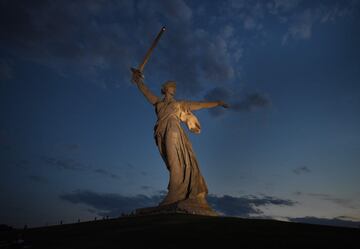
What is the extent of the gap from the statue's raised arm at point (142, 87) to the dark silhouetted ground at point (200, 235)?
9.21 m

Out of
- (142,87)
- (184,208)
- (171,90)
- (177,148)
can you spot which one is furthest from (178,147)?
(142,87)

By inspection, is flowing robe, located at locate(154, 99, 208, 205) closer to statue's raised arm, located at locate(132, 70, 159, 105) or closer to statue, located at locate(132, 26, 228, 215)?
statue, located at locate(132, 26, 228, 215)

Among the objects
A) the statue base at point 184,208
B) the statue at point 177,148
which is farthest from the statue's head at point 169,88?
the statue base at point 184,208

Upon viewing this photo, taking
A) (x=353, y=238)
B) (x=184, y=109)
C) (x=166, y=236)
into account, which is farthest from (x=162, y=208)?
(x=353, y=238)

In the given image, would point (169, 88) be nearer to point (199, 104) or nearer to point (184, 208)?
point (199, 104)

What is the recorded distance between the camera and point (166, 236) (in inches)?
454

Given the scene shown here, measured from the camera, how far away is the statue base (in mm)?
18188

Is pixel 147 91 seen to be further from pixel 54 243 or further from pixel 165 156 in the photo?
pixel 54 243

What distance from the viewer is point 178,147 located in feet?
70.0

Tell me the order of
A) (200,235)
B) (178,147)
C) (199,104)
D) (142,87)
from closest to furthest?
(200,235) → (178,147) → (199,104) → (142,87)

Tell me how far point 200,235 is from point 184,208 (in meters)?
6.96

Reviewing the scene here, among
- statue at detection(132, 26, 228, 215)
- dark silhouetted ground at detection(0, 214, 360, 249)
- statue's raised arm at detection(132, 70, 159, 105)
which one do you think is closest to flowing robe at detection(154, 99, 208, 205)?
statue at detection(132, 26, 228, 215)

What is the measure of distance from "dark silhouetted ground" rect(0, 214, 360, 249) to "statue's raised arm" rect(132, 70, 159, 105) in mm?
9205

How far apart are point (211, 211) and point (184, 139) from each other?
427 cm
